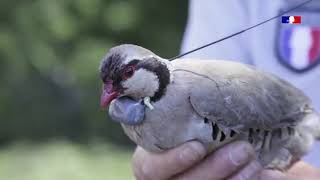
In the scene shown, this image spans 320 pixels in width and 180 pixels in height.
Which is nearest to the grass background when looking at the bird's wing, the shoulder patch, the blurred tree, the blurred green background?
the blurred green background

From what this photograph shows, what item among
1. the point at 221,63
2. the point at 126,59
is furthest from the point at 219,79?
the point at 126,59

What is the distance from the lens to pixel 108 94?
74.1 inches

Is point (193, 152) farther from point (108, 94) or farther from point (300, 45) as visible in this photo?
point (300, 45)

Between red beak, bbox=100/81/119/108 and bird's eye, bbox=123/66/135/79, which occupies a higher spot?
bird's eye, bbox=123/66/135/79

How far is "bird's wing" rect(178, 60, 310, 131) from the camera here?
1.92m

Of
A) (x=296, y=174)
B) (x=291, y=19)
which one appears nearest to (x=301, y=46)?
(x=291, y=19)

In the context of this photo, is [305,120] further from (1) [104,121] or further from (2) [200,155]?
(1) [104,121]

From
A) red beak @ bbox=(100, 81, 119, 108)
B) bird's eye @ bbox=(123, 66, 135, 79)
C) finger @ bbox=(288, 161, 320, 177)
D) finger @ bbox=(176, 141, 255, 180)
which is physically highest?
bird's eye @ bbox=(123, 66, 135, 79)

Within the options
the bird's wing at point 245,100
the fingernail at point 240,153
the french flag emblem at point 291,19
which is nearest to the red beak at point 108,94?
the bird's wing at point 245,100

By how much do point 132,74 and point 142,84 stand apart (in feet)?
0.12

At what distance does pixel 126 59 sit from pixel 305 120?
0.52 metres

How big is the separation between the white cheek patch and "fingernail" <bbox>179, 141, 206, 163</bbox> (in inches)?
5.5

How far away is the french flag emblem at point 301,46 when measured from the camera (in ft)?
7.70

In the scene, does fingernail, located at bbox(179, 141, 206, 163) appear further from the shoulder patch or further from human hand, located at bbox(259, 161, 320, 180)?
the shoulder patch
